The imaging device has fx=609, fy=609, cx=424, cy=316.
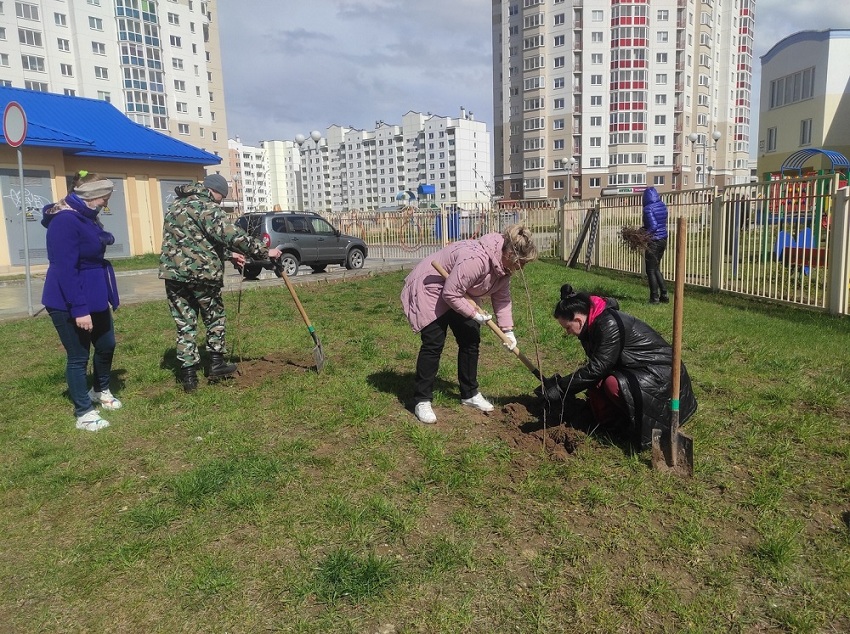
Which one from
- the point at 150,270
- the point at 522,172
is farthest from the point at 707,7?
the point at 150,270

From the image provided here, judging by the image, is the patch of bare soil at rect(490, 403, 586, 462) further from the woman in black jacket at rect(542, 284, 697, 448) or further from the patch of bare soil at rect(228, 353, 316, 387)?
the patch of bare soil at rect(228, 353, 316, 387)

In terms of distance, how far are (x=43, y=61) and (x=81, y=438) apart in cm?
6956

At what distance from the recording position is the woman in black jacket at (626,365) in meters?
3.62

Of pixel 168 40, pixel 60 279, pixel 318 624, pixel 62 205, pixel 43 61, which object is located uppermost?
pixel 168 40

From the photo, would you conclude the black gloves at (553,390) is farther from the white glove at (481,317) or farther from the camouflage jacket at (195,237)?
the camouflage jacket at (195,237)

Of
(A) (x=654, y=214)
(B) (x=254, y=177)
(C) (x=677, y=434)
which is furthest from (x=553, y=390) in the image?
(B) (x=254, y=177)

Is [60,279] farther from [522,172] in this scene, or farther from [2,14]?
[522,172]

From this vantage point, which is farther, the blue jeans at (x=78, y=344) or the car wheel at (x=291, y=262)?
the car wheel at (x=291, y=262)

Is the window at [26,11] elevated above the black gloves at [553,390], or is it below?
above

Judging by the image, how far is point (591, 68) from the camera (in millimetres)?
71875

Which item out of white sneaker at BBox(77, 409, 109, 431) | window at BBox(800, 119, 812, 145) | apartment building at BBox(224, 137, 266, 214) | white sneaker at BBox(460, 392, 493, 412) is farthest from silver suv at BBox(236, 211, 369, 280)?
apartment building at BBox(224, 137, 266, 214)

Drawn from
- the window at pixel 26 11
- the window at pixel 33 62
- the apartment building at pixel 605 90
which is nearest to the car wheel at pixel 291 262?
the window at pixel 33 62

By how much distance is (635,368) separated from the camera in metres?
3.68

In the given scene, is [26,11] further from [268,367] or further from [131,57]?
[268,367]
